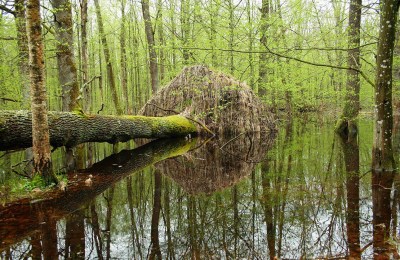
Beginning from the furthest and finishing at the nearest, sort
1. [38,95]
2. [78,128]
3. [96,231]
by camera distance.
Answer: [78,128] → [38,95] → [96,231]

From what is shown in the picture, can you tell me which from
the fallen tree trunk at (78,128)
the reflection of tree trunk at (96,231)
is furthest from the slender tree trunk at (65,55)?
the reflection of tree trunk at (96,231)

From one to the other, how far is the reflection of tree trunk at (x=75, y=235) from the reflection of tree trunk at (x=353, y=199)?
8.78 ft

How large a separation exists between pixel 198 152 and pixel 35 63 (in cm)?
524

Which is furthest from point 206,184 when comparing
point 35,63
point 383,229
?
point 35,63

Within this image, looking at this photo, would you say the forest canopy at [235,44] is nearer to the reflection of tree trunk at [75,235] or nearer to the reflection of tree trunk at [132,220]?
the reflection of tree trunk at [132,220]

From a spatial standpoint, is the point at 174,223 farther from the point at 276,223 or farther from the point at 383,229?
the point at 383,229

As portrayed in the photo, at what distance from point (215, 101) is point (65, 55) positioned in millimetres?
6177

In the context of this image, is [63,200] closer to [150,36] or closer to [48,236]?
[48,236]

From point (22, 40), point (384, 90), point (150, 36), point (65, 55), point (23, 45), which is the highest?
point (150, 36)

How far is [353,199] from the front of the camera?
448 centimetres

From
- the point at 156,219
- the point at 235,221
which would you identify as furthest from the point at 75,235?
the point at 235,221

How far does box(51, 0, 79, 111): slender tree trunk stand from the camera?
8094mm

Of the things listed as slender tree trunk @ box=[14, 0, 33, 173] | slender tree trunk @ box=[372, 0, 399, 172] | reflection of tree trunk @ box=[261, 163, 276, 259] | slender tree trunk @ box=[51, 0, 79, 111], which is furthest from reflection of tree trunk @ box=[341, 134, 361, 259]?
slender tree trunk @ box=[14, 0, 33, 173]

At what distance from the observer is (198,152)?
923cm
